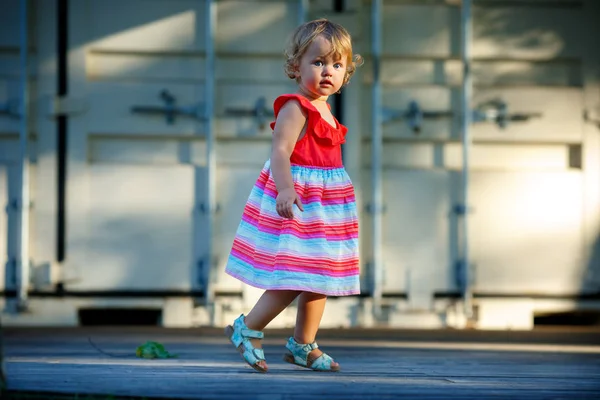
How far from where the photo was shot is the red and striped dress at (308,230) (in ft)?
9.86

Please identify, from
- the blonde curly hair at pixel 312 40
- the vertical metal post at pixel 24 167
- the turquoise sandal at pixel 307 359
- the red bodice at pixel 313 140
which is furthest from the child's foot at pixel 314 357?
the vertical metal post at pixel 24 167

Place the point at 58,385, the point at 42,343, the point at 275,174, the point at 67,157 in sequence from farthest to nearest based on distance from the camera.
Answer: the point at 67,157
the point at 42,343
the point at 275,174
the point at 58,385

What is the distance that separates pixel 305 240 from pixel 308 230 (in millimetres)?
32

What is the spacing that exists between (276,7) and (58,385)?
2.89 m

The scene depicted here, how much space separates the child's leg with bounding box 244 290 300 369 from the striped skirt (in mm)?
85

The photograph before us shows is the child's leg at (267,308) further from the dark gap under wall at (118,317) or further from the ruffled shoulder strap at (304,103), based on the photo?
the dark gap under wall at (118,317)

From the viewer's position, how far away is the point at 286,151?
301 centimetres

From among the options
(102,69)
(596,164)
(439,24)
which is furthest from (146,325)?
(596,164)

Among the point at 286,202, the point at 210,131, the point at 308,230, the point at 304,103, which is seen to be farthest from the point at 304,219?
the point at 210,131

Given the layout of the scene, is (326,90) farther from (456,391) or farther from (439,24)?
(439,24)

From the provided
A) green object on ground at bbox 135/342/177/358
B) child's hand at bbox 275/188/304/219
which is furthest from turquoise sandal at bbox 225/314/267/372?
green object on ground at bbox 135/342/177/358

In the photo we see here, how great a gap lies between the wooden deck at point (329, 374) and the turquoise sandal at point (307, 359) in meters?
0.04

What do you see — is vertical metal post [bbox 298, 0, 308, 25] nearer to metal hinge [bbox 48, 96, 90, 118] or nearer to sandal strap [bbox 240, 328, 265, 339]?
metal hinge [bbox 48, 96, 90, 118]

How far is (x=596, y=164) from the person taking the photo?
5.27 metres
